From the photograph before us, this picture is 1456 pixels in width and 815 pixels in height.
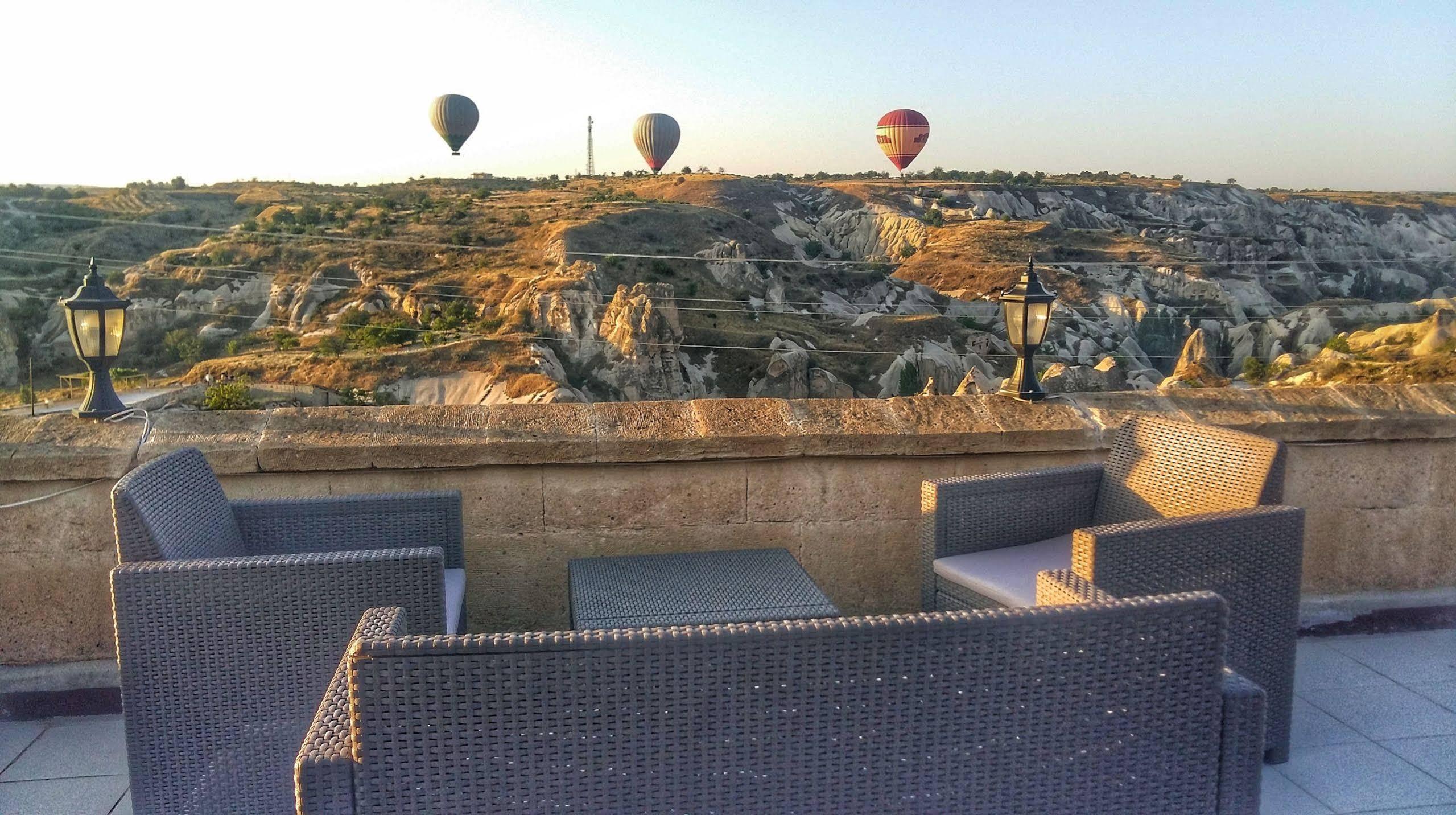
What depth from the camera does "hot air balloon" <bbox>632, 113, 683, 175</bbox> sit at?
1822 inches

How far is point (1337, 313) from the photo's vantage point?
144ft

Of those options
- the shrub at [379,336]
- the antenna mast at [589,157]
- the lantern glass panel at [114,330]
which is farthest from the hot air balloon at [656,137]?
the lantern glass panel at [114,330]

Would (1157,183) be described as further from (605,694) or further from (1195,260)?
(605,694)

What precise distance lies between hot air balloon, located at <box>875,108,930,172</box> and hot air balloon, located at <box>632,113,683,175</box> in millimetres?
10440

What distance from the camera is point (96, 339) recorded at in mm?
2480

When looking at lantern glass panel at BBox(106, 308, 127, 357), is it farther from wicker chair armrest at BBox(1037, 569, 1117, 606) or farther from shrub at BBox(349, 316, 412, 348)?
shrub at BBox(349, 316, 412, 348)

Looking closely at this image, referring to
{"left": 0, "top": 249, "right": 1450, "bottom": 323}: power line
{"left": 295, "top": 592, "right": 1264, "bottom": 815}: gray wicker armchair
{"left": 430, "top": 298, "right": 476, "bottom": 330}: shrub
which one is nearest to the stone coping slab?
{"left": 295, "top": 592, "right": 1264, "bottom": 815}: gray wicker armchair

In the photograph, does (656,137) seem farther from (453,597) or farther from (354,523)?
(453,597)

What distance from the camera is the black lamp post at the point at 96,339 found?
242 centimetres

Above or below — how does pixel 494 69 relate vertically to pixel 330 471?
above

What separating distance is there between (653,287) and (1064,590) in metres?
38.3

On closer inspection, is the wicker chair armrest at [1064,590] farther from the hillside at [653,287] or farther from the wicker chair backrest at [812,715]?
the hillside at [653,287]

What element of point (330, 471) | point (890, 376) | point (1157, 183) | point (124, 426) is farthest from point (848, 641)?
point (1157, 183)

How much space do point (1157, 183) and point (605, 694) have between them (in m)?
81.3
